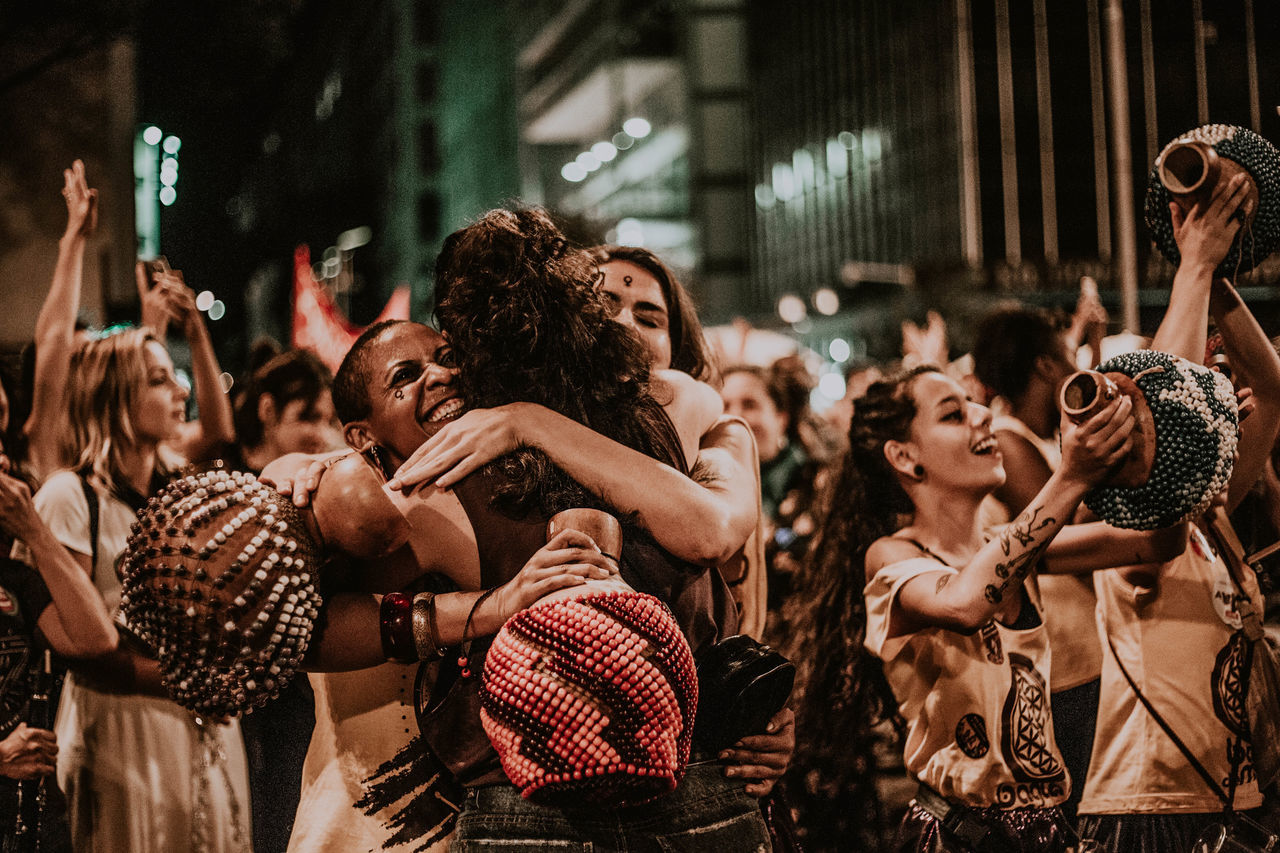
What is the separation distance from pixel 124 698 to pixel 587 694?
2478 mm

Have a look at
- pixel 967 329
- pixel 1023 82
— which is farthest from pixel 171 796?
pixel 1023 82

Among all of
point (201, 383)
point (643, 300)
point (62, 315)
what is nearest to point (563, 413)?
point (643, 300)

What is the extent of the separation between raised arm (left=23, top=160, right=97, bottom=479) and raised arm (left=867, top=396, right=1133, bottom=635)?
2.78 m

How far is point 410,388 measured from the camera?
252 cm

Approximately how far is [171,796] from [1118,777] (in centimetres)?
287

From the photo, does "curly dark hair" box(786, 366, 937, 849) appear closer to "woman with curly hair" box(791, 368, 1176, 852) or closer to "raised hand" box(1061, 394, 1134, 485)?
"woman with curly hair" box(791, 368, 1176, 852)

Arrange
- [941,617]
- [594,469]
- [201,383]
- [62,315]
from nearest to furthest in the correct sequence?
[594,469]
[941,617]
[62,315]
[201,383]

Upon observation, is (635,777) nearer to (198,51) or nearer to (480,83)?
(198,51)

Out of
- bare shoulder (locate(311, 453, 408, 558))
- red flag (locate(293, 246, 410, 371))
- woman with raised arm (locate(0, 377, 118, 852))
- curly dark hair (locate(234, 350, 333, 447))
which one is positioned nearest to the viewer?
bare shoulder (locate(311, 453, 408, 558))

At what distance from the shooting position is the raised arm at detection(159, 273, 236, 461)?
4.77 m

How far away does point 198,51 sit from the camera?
5297 mm

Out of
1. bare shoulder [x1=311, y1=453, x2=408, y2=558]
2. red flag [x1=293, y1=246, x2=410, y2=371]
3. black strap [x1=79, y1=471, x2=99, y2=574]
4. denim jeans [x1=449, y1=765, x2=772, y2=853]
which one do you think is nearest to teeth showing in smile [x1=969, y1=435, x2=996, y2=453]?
denim jeans [x1=449, y1=765, x2=772, y2=853]

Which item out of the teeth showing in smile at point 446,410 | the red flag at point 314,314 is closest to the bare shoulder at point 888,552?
the teeth showing in smile at point 446,410

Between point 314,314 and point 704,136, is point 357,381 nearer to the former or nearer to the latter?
point 314,314
